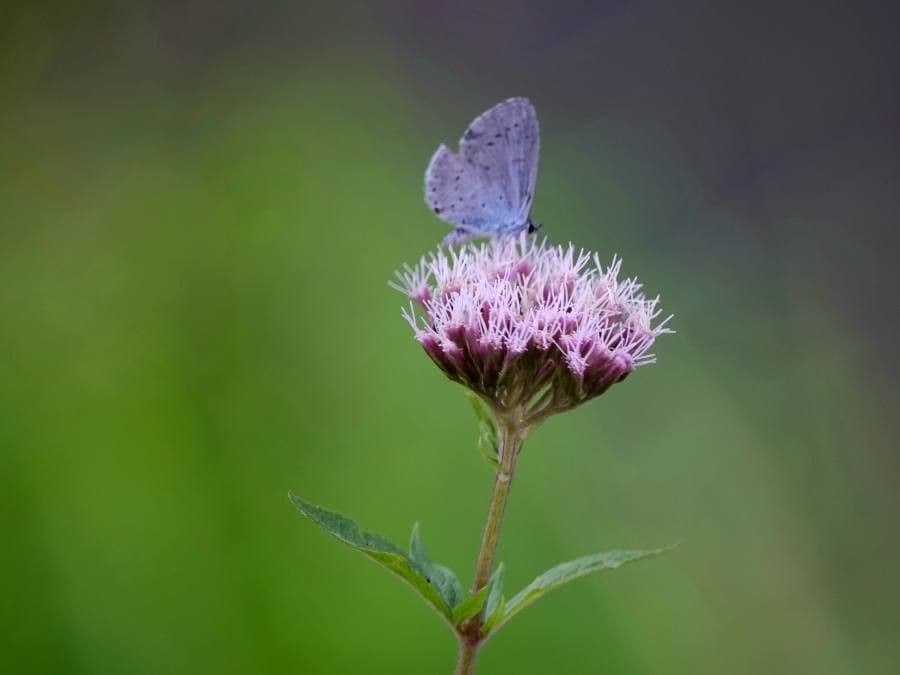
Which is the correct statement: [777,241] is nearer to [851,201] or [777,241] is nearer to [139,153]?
[851,201]

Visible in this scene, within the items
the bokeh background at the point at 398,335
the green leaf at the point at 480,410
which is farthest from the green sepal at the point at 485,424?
the bokeh background at the point at 398,335

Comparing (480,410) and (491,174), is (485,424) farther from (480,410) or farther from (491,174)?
(491,174)

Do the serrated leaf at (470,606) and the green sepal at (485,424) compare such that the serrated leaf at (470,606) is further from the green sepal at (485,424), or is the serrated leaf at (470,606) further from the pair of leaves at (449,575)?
the green sepal at (485,424)

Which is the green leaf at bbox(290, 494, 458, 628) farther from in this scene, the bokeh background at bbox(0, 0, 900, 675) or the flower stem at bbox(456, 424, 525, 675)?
the bokeh background at bbox(0, 0, 900, 675)

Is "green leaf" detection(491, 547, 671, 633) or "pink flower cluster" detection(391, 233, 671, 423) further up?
"pink flower cluster" detection(391, 233, 671, 423)

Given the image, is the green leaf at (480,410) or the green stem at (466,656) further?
the green leaf at (480,410)

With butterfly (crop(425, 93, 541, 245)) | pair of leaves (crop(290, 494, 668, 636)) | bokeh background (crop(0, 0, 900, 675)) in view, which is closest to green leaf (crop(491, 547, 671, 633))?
pair of leaves (crop(290, 494, 668, 636))
